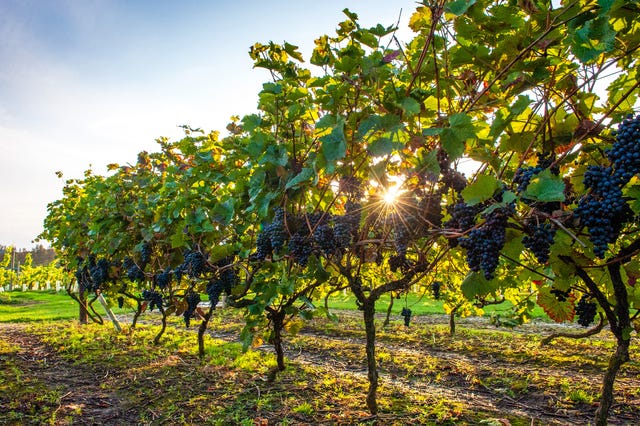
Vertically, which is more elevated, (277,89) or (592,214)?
(277,89)

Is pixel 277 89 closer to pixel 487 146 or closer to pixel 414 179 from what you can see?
pixel 414 179

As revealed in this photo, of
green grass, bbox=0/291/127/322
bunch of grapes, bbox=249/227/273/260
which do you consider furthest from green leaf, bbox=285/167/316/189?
green grass, bbox=0/291/127/322

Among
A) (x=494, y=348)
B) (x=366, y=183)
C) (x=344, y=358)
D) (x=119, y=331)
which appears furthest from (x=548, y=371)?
(x=119, y=331)

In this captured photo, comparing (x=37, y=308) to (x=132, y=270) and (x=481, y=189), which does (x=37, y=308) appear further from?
(x=481, y=189)

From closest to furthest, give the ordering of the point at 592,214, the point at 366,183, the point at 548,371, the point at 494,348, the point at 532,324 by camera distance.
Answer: the point at 592,214 → the point at 366,183 → the point at 548,371 → the point at 494,348 → the point at 532,324

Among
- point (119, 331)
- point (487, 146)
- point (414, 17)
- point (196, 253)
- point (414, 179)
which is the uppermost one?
point (414, 17)

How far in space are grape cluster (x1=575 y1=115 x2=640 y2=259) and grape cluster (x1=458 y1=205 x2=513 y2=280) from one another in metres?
0.26

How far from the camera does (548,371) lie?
6691 mm

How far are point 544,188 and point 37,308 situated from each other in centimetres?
2593

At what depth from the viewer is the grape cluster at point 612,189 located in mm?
1352

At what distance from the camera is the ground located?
451 cm

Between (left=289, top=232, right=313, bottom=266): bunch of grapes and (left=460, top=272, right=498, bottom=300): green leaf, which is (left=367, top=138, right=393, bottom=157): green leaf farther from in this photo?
(left=460, top=272, right=498, bottom=300): green leaf

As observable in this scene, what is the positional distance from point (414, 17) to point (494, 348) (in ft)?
27.5

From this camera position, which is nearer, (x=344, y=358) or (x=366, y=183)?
(x=366, y=183)
